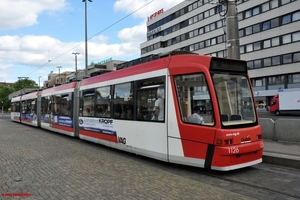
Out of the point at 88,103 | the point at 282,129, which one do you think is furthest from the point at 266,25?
the point at 88,103

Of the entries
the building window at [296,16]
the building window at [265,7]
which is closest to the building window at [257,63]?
the building window at [265,7]

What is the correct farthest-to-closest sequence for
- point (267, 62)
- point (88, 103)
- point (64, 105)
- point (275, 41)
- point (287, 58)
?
point (267, 62)
point (275, 41)
point (287, 58)
point (64, 105)
point (88, 103)

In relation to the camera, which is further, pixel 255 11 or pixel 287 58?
pixel 255 11

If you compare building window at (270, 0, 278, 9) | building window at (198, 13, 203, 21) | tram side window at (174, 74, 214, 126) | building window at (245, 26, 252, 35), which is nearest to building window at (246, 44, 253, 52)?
building window at (245, 26, 252, 35)

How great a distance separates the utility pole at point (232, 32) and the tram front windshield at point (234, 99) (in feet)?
9.44

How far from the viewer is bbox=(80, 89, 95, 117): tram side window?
1160 centimetres

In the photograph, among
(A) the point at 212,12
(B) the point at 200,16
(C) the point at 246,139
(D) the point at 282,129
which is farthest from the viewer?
(B) the point at 200,16

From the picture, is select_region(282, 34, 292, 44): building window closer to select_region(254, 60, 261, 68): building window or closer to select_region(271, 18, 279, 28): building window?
select_region(271, 18, 279, 28): building window

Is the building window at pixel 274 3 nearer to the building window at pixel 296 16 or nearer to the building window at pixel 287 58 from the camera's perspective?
the building window at pixel 296 16

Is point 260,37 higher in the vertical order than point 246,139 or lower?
higher

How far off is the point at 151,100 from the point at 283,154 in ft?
12.7

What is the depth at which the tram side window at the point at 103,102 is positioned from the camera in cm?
1023

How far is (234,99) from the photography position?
6.93m

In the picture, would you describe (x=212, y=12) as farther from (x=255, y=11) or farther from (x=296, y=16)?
(x=296, y=16)
